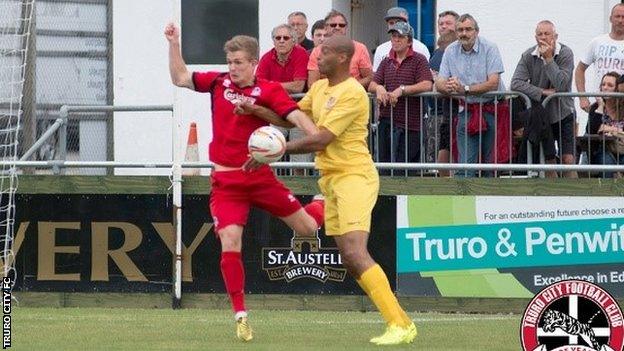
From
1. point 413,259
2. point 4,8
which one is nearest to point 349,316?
point 413,259

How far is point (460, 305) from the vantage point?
53.2 feet

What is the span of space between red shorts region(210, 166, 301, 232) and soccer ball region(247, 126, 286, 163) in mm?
728

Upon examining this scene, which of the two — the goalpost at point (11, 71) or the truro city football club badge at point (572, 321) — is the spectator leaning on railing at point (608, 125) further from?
the truro city football club badge at point (572, 321)

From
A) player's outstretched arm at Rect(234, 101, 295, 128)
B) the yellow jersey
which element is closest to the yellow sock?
the yellow jersey

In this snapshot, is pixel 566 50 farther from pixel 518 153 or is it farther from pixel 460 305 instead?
pixel 460 305

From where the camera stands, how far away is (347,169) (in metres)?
12.4

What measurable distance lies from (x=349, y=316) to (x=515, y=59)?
21.4 ft

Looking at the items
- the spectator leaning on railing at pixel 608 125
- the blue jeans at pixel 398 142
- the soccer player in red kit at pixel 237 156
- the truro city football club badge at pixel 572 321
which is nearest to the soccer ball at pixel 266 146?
the soccer player in red kit at pixel 237 156

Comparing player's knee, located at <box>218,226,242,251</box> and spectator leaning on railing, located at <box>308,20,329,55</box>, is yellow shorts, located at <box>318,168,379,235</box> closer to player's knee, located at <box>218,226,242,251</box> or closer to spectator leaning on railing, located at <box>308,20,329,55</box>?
player's knee, located at <box>218,226,242,251</box>

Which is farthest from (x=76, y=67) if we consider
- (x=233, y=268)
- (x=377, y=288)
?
(x=377, y=288)

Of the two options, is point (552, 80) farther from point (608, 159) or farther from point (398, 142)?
point (398, 142)

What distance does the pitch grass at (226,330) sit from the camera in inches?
473

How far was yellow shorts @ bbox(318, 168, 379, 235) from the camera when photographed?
40.4 feet

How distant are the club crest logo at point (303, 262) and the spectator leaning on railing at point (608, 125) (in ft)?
8.84
